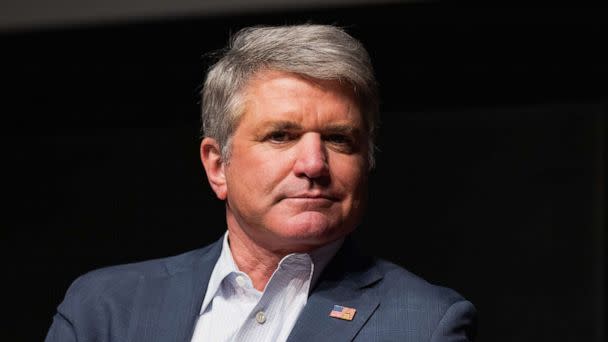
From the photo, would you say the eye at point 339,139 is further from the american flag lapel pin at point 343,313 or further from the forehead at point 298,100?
the american flag lapel pin at point 343,313

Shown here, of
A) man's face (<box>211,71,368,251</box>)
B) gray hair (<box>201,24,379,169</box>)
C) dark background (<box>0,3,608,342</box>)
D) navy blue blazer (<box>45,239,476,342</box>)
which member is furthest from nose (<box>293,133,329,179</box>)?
dark background (<box>0,3,608,342</box>)

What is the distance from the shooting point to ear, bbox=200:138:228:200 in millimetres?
2459

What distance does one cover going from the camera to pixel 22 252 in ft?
12.7

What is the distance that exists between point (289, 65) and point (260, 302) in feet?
1.62

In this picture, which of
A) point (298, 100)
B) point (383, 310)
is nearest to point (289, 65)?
point (298, 100)

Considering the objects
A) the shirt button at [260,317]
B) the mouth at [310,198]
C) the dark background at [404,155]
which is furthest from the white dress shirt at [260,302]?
the dark background at [404,155]

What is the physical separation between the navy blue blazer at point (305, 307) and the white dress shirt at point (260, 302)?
0.08 feet

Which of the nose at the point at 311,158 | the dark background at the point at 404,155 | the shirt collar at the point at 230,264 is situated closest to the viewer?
the nose at the point at 311,158

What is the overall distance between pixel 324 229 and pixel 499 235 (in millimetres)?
1539

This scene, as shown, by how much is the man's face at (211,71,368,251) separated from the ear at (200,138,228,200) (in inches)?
4.6

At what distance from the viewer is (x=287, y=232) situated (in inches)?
88.7

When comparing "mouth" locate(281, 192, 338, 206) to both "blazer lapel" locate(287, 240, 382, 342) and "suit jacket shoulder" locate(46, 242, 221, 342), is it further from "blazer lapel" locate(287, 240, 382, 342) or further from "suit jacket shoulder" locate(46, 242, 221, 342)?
"suit jacket shoulder" locate(46, 242, 221, 342)

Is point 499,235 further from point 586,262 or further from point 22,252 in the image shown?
point 22,252

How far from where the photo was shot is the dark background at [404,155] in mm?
3574
